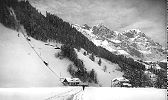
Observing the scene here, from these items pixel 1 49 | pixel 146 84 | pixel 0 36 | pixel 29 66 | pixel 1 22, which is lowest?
pixel 146 84

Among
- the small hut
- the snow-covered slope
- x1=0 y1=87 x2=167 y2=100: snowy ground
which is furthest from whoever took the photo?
the small hut

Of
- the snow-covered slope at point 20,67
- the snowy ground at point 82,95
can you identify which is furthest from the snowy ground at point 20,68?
the snowy ground at point 82,95

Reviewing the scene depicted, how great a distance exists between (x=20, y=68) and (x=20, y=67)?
3.80 feet

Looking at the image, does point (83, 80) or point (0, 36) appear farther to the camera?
point (83, 80)

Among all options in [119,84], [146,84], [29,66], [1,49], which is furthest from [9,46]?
[146,84]

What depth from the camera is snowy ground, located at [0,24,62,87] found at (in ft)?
407

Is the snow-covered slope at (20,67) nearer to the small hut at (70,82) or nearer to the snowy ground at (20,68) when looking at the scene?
the snowy ground at (20,68)

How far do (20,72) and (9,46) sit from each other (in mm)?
31475

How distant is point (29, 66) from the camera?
142 metres

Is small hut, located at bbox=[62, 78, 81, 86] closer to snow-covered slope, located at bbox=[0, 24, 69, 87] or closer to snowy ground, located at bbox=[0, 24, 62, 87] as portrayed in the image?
snow-covered slope, located at bbox=[0, 24, 69, 87]

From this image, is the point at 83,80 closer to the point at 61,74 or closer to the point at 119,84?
the point at 61,74

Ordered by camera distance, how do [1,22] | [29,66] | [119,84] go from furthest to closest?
[1,22]
[119,84]
[29,66]

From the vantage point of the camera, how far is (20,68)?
13675 centimetres

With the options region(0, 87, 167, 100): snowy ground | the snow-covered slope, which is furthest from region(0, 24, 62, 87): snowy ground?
region(0, 87, 167, 100): snowy ground
